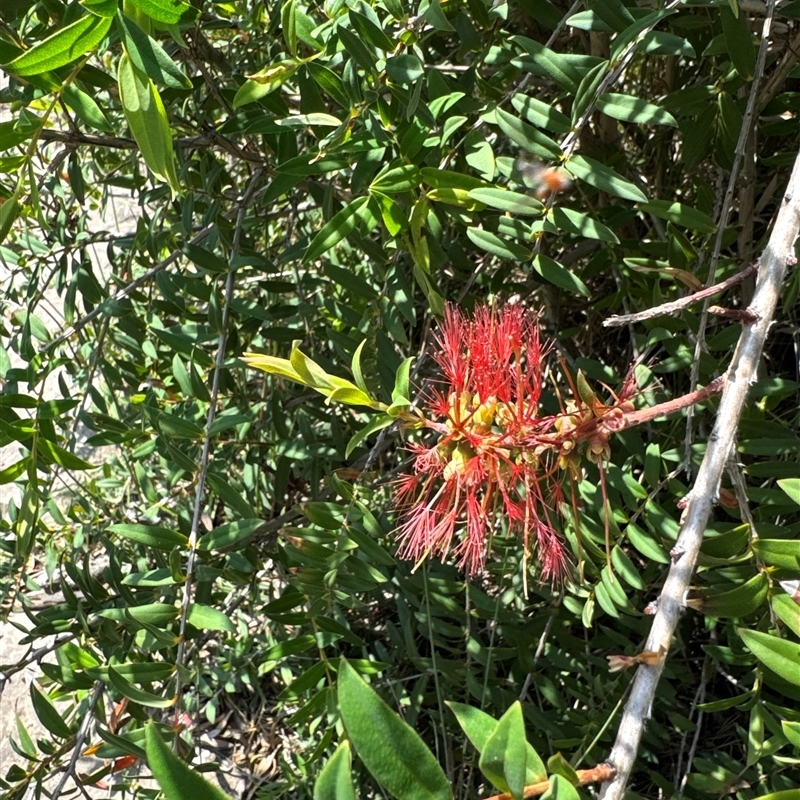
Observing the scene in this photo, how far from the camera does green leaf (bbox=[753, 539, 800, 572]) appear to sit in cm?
65

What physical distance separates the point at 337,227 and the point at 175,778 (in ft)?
2.05

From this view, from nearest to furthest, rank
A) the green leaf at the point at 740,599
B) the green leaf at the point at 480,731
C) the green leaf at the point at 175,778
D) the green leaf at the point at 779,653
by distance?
the green leaf at the point at 175,778, the green leaf at the point at 480,731, the green leaf at the point at 779,653, the green leaf at the point at 740,599

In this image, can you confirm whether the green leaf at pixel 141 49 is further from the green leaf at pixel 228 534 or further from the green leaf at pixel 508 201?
the green leaf at pixel 228 534

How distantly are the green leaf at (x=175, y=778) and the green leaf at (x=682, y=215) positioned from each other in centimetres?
70

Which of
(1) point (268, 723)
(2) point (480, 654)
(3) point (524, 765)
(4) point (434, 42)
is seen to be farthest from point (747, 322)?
(1) point (268, 723)

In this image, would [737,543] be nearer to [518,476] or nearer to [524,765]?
Result: [518,476]

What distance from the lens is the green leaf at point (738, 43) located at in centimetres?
79

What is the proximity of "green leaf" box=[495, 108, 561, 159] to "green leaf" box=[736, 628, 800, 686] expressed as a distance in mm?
489

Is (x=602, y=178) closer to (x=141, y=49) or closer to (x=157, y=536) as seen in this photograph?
(x=141, y=49)

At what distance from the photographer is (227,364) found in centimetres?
103

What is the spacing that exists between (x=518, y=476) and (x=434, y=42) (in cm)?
92

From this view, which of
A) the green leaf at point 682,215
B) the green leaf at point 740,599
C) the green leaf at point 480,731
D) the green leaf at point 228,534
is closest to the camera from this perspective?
the green leaf at point 480,731

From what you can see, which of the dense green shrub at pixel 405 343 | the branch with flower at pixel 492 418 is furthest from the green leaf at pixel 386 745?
the branch with flower at pixel 492 418

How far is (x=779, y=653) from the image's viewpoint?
0.60 metres
